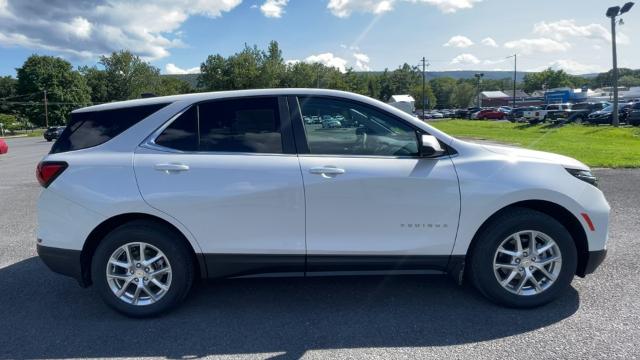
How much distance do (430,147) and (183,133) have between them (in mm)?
1906

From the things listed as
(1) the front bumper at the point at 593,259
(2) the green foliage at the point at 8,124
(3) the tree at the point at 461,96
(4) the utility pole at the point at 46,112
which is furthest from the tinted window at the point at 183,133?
(3) the tree at the point at 461,96

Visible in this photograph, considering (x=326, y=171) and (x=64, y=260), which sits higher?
(x=326, y=171)

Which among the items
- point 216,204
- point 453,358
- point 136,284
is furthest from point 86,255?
point 453,358

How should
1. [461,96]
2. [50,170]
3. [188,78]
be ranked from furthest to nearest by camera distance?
[461,96] → [188,78] → [50,170]

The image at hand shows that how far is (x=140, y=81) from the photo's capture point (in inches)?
3698

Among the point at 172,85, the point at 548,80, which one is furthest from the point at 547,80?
the point at 172,85

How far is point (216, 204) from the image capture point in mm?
3383

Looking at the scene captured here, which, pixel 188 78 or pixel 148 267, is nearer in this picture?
pixel 148 267

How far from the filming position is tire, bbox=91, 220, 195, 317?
3439 mm

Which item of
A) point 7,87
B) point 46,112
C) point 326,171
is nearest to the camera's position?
point 326,171

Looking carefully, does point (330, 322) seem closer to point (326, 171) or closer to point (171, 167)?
point (326, 171)

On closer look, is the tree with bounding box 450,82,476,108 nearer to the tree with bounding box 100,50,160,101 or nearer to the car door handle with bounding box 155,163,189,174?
the tree with bounding box 100,50,160,101

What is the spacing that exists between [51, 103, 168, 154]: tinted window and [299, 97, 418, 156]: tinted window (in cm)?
122

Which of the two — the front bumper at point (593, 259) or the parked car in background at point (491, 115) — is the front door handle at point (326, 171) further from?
the parked car in background at point (491, 115)
